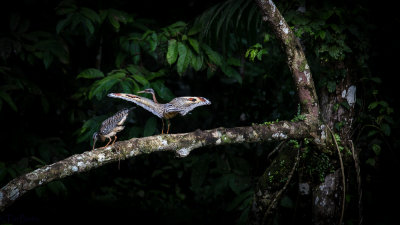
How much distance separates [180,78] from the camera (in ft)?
12.5

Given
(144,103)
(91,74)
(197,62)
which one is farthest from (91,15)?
(144,103)

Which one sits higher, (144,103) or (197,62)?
(197,62)

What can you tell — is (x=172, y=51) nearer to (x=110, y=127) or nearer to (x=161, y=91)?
(x=161, y=91)

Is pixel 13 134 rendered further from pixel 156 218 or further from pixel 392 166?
pixel 392 166

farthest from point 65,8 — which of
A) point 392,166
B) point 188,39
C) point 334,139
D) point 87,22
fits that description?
point 392,166

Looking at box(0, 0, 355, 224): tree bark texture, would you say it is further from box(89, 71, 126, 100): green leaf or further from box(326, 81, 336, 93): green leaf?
box(89, 71, 126, 100): green leaf

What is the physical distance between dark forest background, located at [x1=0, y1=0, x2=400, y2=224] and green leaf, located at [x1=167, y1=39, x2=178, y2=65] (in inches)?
→ 0.5

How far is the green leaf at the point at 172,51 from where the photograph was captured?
3230mm

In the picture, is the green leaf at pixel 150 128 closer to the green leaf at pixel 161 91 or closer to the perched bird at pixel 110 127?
the green leaf at pixel 161 91

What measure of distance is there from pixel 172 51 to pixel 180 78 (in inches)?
22.1

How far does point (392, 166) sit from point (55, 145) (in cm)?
356

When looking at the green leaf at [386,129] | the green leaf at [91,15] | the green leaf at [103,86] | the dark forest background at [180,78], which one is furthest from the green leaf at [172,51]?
the green leaf at [386,129]

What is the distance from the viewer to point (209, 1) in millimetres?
4477

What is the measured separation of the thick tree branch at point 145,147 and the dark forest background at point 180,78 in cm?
60
